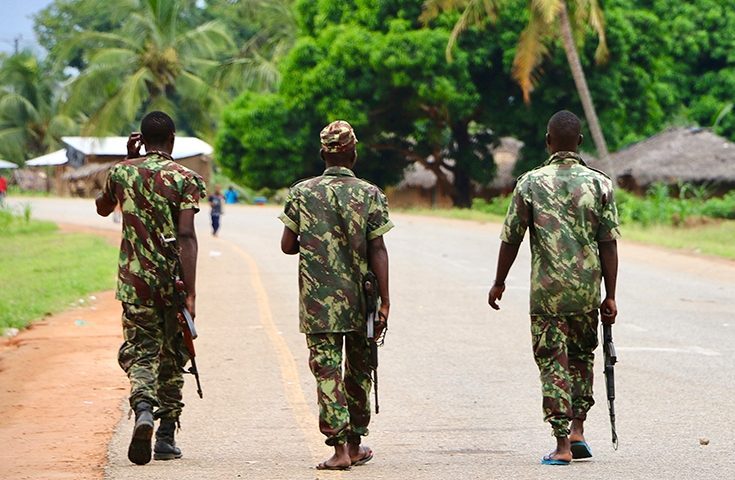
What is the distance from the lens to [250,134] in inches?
1726

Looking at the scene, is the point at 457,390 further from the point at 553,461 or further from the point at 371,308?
the point at 371,308

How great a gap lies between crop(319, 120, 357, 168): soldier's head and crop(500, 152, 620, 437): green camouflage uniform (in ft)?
3.05

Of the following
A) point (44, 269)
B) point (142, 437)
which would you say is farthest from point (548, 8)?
point (142, 437)

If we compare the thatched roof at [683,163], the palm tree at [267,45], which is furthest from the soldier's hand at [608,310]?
the palm tree at [267,45]

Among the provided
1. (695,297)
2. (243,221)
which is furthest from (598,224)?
(243,221)

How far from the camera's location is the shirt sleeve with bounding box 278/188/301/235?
22.9 feet

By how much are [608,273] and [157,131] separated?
8.27ft

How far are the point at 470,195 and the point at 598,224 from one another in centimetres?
3978

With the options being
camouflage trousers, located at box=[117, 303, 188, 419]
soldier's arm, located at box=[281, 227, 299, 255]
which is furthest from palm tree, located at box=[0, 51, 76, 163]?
soldier's arm, located at box=[281, 227, 299, 255]

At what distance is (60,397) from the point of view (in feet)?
31.6

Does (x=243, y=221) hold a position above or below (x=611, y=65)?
below

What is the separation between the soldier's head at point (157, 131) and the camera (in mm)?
7211

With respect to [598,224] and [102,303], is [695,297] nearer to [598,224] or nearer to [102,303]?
[102,303]

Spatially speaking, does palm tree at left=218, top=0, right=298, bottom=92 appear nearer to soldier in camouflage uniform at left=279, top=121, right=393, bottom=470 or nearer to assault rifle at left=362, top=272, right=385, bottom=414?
soldier in camouflage uniform at left=279, top=121, right=393, bottom=470
